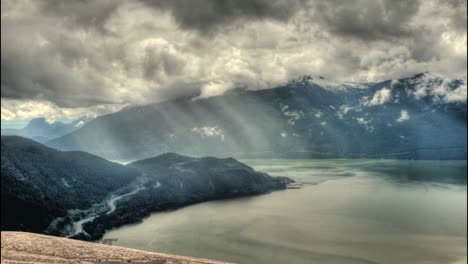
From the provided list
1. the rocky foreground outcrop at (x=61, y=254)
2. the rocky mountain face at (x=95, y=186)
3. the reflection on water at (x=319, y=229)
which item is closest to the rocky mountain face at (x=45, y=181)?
the rocky mountain face at (x=95, y=186)

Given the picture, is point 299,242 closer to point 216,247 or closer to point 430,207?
point 216,247

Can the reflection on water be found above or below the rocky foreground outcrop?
below

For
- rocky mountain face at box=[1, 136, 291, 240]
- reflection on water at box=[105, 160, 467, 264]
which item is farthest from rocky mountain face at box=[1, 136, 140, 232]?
reflection on water at box=[105, 160, 467, 264]

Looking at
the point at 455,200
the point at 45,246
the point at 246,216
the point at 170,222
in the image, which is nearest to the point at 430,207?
the point at 455,200

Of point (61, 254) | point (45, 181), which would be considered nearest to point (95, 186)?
point (45, 181)

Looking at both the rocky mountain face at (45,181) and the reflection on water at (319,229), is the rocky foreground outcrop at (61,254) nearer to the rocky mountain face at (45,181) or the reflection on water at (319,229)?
the reflection on water at (319,229)

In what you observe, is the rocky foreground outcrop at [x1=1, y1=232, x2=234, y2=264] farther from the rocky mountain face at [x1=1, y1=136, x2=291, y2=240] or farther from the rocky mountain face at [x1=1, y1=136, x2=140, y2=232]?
the rocky mountain face at [x1=1, y1=136, x2=140, y2=232]

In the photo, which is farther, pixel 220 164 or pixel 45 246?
pixel 220 164

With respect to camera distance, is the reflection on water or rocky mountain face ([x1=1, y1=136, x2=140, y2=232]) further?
rocky mountain face ([x1=1, y1=136, x2=140, y2=232])
